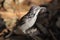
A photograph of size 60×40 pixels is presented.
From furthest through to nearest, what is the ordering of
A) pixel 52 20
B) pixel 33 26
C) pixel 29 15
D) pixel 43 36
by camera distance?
pixel 29 15 < pixel 33 26 < pixel 43 36 < pixel 52 20

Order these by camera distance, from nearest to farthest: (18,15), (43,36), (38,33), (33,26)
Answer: (43,36)
(38,33)
(33,26)
(18,15)

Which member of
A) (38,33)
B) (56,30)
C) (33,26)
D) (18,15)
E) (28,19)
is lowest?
(56,30)

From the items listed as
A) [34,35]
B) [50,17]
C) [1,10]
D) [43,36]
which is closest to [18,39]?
[34,35]

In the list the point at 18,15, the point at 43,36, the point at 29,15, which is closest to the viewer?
the point at 43,36

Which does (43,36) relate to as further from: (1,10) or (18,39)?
(1,10)

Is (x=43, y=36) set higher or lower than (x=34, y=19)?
lower

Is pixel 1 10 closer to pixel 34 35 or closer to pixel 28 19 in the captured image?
pixel 28 19

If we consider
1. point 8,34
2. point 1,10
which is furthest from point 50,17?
point 1,10

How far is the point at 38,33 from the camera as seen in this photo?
59.9 inches

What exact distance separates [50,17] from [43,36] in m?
0.18

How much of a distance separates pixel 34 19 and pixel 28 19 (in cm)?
7

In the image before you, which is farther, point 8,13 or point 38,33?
point 8,13

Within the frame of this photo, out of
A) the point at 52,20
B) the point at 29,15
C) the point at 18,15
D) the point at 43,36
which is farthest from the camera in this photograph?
the point at 18,15

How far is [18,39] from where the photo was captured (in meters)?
1.58
